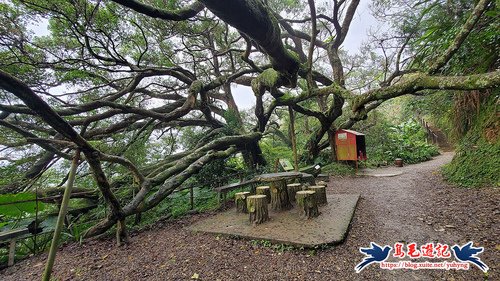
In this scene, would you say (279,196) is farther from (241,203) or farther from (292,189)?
(241,203)

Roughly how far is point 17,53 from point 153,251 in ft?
22.3

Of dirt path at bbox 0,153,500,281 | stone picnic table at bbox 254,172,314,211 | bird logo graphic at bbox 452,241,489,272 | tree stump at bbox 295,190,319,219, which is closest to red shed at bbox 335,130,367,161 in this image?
dirt path at bbox 0,153,500,281

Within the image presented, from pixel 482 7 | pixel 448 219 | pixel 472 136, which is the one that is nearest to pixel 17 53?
pixel 482 7

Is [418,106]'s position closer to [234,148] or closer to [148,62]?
[234,148]

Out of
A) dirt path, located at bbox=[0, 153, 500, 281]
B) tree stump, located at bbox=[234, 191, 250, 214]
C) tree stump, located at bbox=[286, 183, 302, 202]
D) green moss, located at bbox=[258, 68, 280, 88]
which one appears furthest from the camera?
green moss, located at bbox=[258, 68, 280, 88]

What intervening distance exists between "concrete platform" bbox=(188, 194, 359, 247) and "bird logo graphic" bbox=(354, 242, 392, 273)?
36 centimetres

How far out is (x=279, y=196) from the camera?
4914mm

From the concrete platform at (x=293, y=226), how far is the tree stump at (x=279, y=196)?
205 mm

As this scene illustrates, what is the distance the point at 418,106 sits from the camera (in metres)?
6.97

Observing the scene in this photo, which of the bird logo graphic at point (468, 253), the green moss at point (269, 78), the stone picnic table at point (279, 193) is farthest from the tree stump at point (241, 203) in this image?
the bird logo graphic at point (468, 253)

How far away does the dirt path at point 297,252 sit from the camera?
2.56m

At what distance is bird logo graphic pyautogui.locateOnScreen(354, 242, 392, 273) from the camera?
2.60 meters

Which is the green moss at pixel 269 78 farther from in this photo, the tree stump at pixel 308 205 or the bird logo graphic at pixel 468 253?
the bird logo graphic at pixel 468 253

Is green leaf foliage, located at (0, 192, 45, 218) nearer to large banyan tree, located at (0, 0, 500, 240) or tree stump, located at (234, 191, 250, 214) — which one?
large banyan tree, located at (0, 0, 500, 240)
